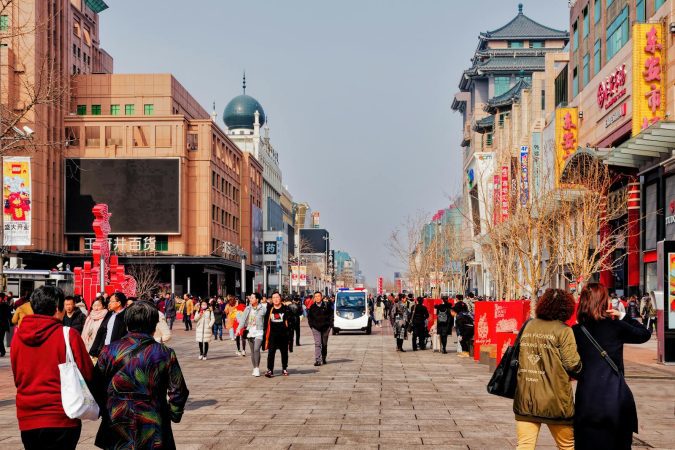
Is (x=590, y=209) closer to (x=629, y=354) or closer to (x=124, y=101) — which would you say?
(x=629, y=354)

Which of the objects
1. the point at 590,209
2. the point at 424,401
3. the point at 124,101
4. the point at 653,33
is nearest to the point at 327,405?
the point at 424,401

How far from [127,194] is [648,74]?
50.9m

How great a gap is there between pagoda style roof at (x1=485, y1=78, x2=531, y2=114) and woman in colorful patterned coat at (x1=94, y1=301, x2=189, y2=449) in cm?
8398

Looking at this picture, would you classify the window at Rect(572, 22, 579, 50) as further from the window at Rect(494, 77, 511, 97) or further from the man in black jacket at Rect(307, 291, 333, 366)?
the window at Rect(494, 77, 511, 97)

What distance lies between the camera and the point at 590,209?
3403cm

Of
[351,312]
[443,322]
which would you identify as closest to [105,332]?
[443,322]

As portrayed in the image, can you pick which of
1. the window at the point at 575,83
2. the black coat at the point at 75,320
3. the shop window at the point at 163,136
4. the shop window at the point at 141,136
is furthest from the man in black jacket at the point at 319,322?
the shop window at the point at 141,136

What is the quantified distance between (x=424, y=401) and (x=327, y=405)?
1480 mm

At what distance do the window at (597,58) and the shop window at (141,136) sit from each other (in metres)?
42.7

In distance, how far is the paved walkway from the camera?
33.4ft

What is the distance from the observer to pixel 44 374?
5945 millimetres

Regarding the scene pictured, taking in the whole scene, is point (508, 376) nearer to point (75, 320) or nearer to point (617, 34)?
point (75, 320)

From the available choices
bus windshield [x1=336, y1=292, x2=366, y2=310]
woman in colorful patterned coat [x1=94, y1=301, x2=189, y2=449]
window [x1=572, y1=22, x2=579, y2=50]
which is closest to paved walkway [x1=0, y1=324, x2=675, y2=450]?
woman in colorful patterned coat [x1=94, y1=301, x2=189, y2=449]

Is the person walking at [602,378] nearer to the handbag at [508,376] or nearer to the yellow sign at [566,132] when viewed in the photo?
the handbag at [508,376]
